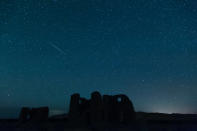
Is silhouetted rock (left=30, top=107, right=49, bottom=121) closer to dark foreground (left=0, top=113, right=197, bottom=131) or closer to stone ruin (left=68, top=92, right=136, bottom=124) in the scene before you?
dark foreground (left=0, top=113, right=197, bottom=131)

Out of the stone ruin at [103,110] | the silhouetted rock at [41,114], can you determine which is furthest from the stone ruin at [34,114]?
the stone ruin at [103,110]

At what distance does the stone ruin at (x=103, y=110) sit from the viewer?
11281 millimetres

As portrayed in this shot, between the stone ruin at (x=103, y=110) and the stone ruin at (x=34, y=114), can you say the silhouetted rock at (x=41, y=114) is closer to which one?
the stone ruin at (x=34, y=114)

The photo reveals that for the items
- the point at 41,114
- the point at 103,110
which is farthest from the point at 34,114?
the point at 103,110

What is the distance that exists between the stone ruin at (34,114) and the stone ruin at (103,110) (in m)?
2.35

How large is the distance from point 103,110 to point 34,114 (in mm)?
5725

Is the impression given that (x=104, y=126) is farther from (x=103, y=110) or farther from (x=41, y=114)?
(x=41, y=114)

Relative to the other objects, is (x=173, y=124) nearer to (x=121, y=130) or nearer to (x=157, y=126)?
(x=157, y=126)

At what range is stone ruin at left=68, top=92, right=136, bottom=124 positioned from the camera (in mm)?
11281

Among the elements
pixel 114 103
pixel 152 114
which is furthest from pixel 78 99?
pixel 152 114

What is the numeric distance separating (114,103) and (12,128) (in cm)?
855

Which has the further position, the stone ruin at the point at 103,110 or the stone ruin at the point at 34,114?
the stone ruin at the point at 34,114

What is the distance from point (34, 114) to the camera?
13.2 metres

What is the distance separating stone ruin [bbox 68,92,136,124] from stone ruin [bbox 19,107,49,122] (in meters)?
2.35
